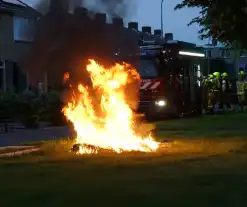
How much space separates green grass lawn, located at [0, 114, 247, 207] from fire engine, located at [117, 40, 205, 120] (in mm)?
11117

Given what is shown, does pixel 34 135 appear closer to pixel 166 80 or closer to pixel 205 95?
pixel 166 80

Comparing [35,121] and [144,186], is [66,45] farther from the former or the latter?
[35,121]

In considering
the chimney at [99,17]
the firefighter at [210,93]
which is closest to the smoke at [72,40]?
the chimney at [99,17]

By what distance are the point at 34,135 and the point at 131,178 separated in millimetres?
9451

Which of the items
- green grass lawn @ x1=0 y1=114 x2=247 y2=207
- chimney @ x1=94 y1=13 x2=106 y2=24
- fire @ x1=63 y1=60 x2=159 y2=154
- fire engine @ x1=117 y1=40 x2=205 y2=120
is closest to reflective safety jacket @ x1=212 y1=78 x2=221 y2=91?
fire engine @ x1=117 y1=40 x2=205 y2=120

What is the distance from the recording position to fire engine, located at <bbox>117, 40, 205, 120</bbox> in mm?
25500

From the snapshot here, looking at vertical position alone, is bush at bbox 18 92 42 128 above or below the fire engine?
below

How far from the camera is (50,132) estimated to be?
19375 mm

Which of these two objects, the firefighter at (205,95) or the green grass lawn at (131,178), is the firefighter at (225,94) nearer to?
the firefighter at (205,95)

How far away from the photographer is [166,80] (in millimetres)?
26000

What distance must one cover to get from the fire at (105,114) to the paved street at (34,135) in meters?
2.47

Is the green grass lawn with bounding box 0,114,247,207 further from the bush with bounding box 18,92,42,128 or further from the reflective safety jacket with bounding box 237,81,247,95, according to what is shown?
the reflective safety jacket with bounding box 237,81,247,95

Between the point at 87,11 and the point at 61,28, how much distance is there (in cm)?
75

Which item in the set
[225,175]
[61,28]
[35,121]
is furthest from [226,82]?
[225,175]
